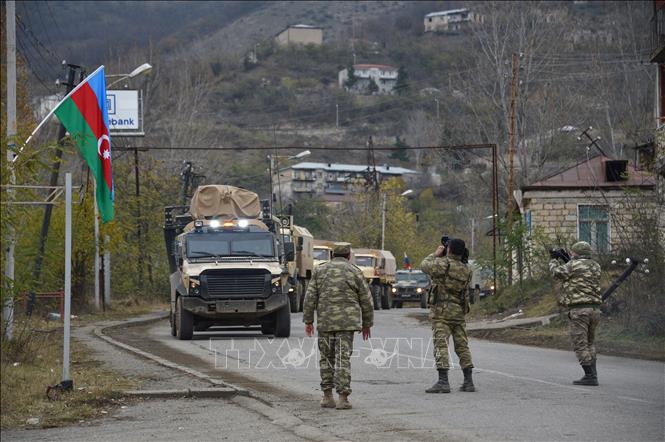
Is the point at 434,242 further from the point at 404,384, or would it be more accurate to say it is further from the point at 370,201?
the point at 404,384

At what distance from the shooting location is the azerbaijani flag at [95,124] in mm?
17812

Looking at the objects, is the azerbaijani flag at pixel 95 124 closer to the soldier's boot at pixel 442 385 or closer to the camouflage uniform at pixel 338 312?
the camouflage uniform at pixel 338 312

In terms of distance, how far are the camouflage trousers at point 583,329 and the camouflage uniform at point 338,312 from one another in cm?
347

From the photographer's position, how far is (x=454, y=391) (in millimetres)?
15172

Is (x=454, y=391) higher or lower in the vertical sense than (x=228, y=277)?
lower

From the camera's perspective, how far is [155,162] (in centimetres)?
5819

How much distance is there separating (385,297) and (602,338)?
35429 mm

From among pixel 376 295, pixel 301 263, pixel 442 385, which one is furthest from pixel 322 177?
pixel 442 385

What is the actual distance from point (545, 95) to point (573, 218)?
A: 21042mm

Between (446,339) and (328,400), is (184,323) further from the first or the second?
(328,400)

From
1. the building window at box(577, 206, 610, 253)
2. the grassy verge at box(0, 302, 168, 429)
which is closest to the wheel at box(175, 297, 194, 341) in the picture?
the grassy verge at box(0, 302, 168, 429)

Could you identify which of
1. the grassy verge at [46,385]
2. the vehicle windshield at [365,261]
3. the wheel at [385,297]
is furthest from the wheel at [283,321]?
the wheel at [385,297]

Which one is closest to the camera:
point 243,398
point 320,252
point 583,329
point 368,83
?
point 243,398

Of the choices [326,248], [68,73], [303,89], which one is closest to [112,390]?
[68,73]
